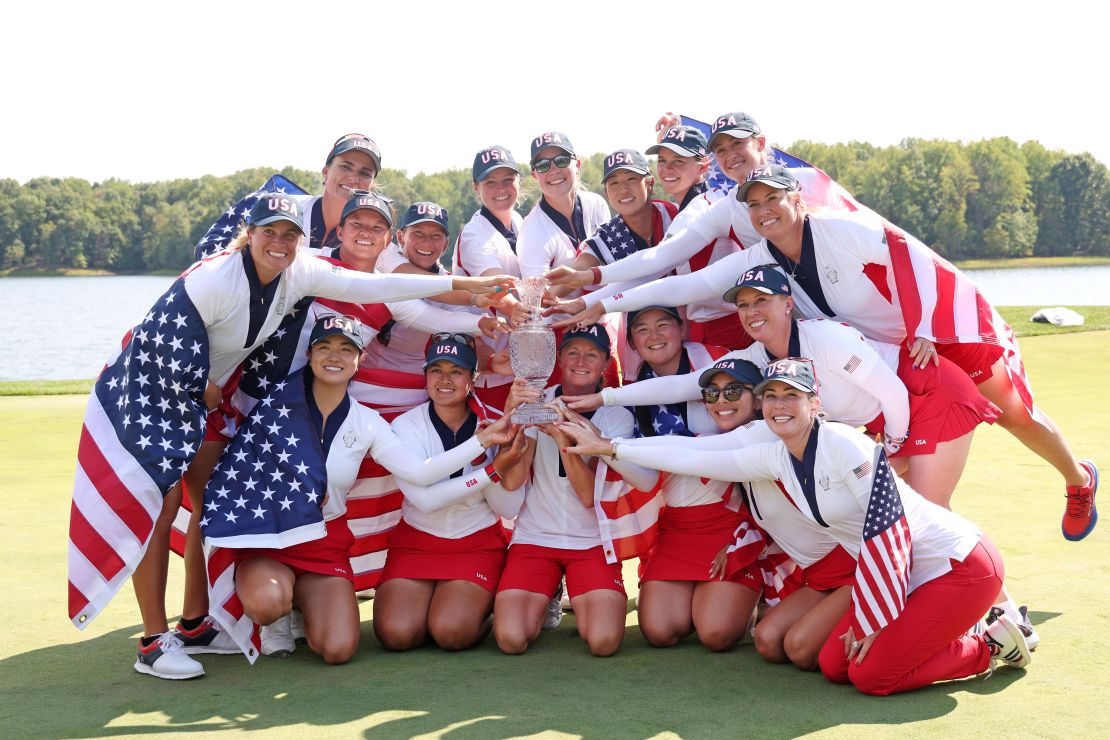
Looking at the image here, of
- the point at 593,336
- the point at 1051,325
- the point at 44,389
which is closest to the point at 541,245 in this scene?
the point at 593,336

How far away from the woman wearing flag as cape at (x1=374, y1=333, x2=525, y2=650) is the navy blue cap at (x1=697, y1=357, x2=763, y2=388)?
0.93 meters

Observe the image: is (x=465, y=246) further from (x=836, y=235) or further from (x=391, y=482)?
(x=836, y=235)

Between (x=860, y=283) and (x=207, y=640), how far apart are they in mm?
3506

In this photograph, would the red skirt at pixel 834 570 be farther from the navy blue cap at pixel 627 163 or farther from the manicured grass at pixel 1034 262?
the manicured grass at pixel 1034 262

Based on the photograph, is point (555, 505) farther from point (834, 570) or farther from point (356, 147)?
point (356, 147)

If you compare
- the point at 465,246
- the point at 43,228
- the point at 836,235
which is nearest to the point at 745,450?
the point at 836,235

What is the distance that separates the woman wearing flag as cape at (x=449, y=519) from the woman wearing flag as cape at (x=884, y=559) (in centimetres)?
138

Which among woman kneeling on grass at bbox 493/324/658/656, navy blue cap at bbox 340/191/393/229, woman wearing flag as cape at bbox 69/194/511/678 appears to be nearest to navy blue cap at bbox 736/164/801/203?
woman kneeling on grass at bbox 493/324/658/656

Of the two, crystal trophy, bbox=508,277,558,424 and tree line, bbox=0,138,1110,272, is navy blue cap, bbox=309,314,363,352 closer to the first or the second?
crystal trophy, bbox=508,277,558,424

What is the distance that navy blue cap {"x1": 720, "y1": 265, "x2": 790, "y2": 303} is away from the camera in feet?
16.5

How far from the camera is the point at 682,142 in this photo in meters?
6.31

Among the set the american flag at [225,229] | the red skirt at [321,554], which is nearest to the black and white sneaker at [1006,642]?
the red skirt at [321,554]

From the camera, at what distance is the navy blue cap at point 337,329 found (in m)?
5.25

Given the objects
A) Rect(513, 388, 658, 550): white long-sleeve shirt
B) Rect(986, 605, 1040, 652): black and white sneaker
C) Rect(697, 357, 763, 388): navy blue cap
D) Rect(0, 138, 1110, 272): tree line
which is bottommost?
Rect(986, 605, 1040, 652): black and white sneaker
